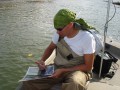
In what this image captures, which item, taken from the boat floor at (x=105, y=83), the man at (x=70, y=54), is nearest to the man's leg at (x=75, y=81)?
the man at (x=70, y=54)

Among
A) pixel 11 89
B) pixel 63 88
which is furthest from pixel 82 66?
pixel 11 89

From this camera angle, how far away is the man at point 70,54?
4.50 m

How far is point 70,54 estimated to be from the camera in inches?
188

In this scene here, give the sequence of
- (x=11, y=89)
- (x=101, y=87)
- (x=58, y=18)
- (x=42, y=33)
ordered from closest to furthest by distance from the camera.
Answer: (x=58, y=18)
(x=101, y=87)
(x=11, y=89)
(x=42, y=33)

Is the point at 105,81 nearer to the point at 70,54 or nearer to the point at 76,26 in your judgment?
the point at 70,54

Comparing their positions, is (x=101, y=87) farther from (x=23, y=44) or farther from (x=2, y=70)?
(x=23, y=44)

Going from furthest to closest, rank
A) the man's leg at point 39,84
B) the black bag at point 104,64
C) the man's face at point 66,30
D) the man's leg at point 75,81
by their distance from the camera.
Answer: the black bag at point 104,64 < the man's leg at point 39,84 < the man's face at point 66,30 < the man's leg at point 75,81

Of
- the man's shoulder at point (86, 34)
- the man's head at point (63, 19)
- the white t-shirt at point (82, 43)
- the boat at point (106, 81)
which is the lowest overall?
the boat at point (106, 81)

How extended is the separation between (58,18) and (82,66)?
2.82 feet

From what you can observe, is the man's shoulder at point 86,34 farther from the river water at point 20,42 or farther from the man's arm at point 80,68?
the river water at point 20,42

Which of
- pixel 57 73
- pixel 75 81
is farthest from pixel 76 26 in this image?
pixel 75 81

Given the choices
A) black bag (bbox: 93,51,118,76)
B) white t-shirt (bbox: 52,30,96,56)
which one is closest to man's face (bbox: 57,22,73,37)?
white t-shirt (bbox: 52,30,96,56)

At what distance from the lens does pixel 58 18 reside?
4.55 m

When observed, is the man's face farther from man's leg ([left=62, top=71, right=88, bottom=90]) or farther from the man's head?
man's leg ([left=62, top=71, right=88, bottom=90])
